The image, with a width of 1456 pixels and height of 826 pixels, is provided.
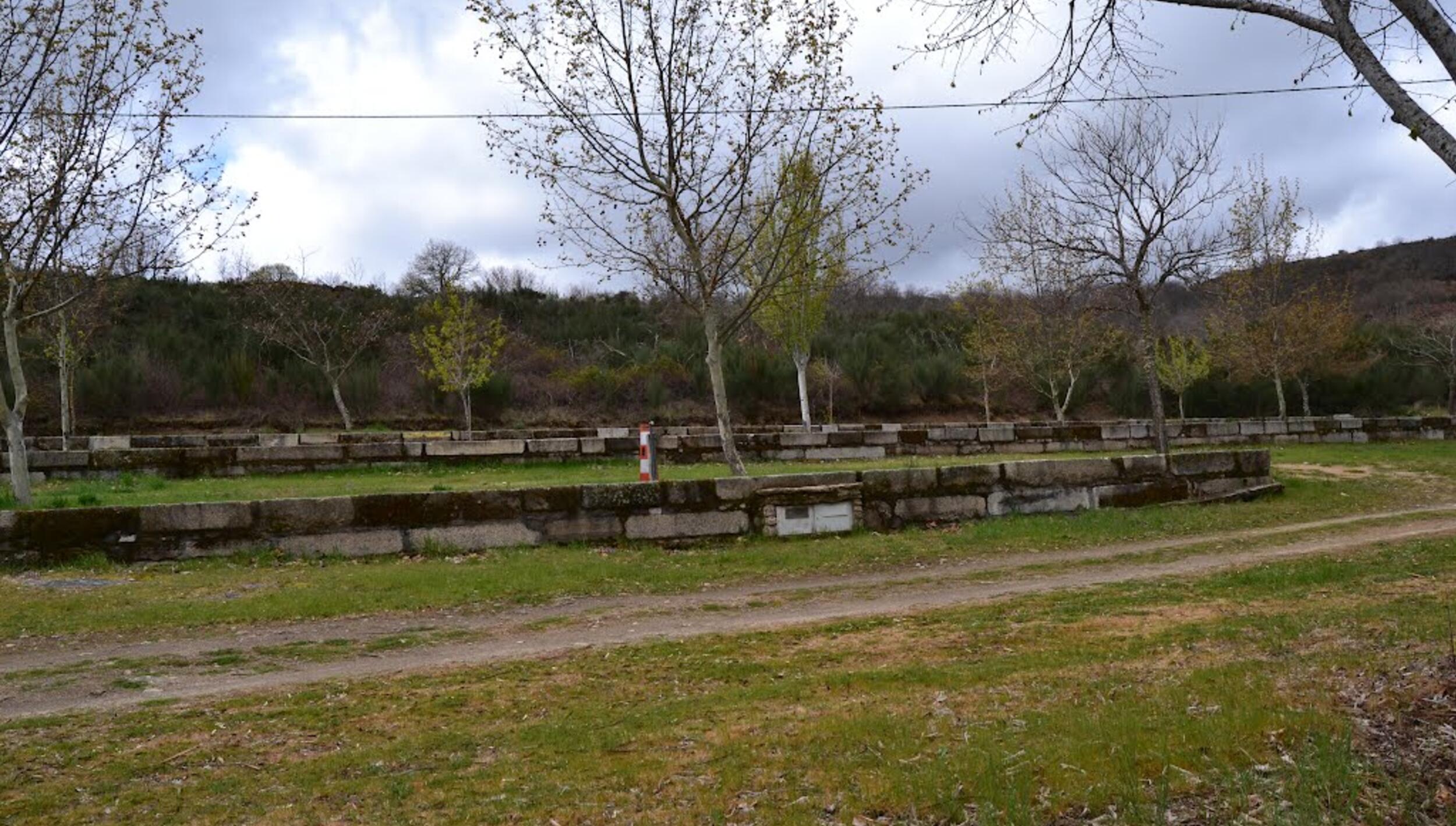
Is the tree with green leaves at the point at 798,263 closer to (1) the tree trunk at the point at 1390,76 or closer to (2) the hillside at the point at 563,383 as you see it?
(2) the hillside at the point at 563,383

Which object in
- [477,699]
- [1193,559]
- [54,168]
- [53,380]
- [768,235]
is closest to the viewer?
[477,699]

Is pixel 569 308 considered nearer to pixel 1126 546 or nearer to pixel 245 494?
pixel 245 494

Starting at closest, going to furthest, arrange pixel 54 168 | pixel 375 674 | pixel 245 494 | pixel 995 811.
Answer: pixel 995 811 → pixel 375 674 → pixel 54 168 → pixel 245 494

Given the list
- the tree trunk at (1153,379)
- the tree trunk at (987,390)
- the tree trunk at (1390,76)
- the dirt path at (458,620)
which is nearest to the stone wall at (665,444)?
the tree trunk at (1153,379)

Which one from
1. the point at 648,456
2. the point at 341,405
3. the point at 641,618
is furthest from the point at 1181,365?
the point at 641,618

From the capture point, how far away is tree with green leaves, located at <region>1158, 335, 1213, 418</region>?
3475cm

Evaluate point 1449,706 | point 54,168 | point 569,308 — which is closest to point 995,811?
point 1449,706

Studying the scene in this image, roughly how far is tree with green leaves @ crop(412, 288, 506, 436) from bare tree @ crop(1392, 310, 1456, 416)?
1120 inches

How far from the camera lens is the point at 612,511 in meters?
11.0

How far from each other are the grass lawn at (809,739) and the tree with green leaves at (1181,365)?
29.9 meters

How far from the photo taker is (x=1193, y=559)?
10.4 m

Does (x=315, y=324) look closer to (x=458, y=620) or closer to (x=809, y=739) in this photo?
(x=458, y=620)

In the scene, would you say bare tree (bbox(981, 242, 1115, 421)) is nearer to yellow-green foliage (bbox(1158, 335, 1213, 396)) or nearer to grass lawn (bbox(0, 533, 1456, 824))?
yellow-green foliage (bbox(1158, 335, 1213, 396))

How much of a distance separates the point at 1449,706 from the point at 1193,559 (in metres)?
6.40
